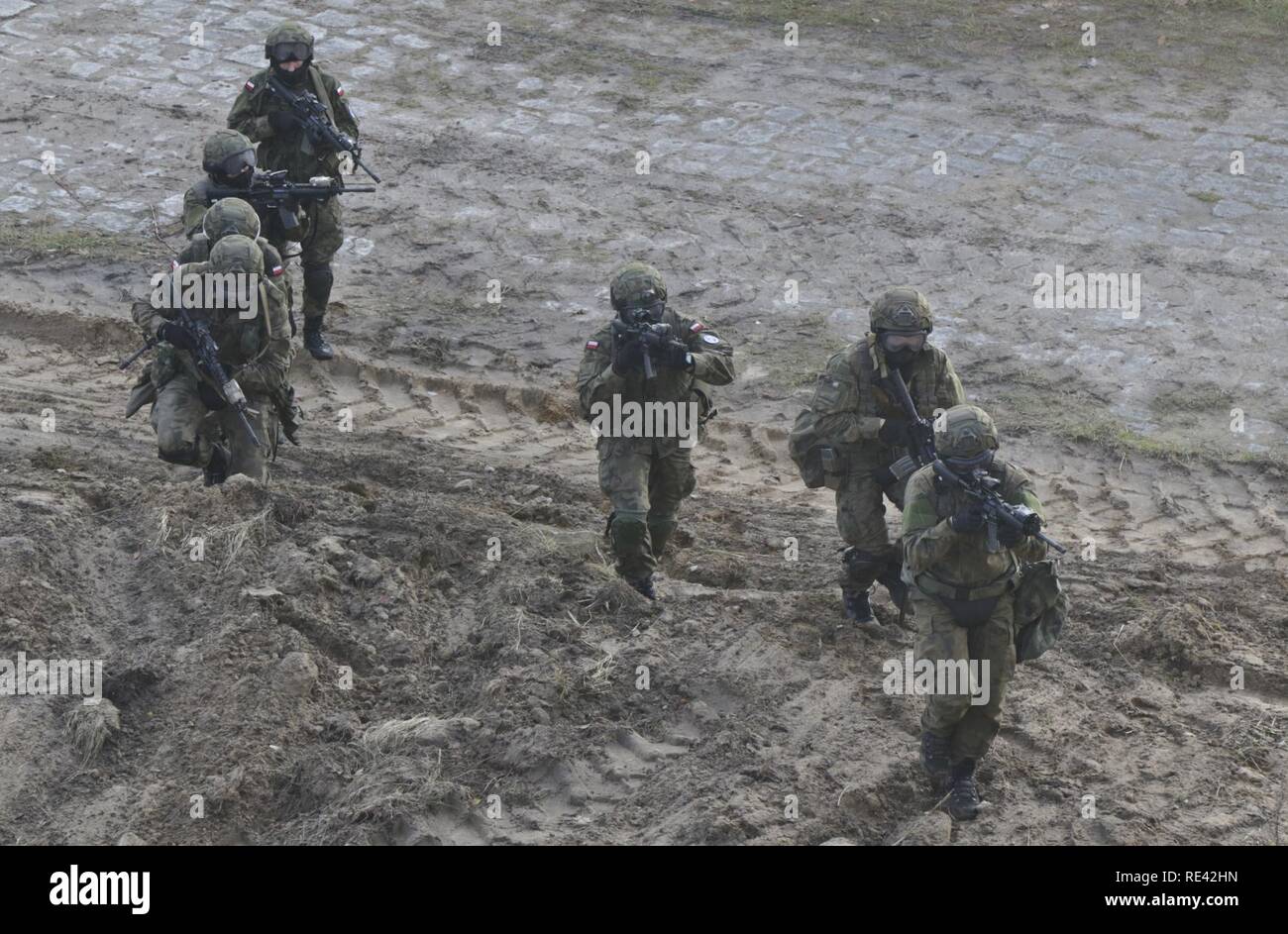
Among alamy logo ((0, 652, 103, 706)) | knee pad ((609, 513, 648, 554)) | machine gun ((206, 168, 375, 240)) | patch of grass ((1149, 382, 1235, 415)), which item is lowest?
alamy logo ((0, 652, 103, 706))

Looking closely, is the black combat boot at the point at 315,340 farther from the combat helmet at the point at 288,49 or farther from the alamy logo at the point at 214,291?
the alamy logo at the point at 214,291

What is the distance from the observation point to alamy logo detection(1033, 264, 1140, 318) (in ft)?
39.1

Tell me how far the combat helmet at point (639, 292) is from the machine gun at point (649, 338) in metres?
0.10

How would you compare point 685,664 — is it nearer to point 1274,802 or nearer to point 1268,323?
point 1274,802

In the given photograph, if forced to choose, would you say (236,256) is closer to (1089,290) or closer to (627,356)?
(627,356)

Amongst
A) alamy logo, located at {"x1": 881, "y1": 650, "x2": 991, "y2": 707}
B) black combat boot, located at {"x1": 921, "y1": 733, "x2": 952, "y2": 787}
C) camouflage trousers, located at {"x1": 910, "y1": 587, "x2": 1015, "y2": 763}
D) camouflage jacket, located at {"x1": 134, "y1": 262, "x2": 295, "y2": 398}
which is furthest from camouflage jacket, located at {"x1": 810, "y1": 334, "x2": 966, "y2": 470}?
camouflage jacket, located at {"x1": 134, "y1": 262, "x2": 295, "y2": 398}

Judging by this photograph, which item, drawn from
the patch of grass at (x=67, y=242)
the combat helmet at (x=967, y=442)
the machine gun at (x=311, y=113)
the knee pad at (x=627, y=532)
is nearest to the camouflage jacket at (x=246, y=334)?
the machine gun at (x=311, y=113)

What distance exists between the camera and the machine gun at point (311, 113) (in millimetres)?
10766

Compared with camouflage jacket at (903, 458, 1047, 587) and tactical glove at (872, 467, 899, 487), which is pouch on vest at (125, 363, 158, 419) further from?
camouflage jacket at (903, 458, 1047, 587)

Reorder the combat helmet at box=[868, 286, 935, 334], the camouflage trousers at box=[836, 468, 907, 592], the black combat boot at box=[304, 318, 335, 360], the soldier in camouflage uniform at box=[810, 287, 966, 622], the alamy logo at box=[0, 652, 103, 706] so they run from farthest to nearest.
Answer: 1. the black combat boot at box=[304, 318, 335, 360]
2. the camouflage trousers at box=[836, 468, 907, 592]
3. the soldier in camouflage uniform at box=[810, 287, 966, 622]
4. the combat helmet at box=[868, 286, 935, 334]
5. the alamy logo at box=[0, 652, 103, 706]

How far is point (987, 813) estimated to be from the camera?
675cm

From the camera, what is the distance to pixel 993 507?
636 cm

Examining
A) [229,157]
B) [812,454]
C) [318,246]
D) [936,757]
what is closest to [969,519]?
[936,757]

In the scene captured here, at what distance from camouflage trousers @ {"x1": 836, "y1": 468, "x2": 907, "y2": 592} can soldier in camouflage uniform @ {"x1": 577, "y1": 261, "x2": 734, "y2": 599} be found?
79cm
